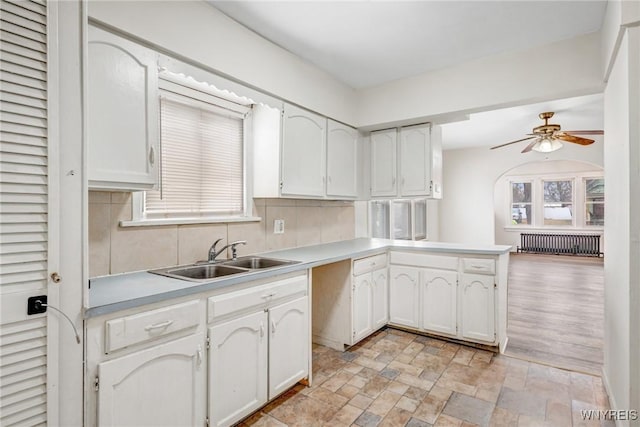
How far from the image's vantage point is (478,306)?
2.97 m

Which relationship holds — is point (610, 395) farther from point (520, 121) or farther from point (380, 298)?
point (520, 121)

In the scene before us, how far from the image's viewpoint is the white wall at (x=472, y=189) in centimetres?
705

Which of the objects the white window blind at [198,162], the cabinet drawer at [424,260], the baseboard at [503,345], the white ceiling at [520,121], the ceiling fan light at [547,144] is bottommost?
the baseboard at [503,345]

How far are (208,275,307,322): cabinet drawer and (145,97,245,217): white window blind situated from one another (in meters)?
0.80

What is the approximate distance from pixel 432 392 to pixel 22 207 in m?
2.42

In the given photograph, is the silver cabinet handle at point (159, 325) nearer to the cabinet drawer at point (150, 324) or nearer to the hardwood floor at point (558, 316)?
the cabinet drawer at point (150, 324)

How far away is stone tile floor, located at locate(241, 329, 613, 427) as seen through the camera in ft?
6.65

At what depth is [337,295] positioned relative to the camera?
9.91ft

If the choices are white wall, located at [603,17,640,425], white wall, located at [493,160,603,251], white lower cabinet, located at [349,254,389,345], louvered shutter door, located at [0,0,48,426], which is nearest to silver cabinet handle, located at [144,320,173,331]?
louvered shutter door, located at [0,0,48,426]

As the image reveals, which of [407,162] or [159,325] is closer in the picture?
[159,325]

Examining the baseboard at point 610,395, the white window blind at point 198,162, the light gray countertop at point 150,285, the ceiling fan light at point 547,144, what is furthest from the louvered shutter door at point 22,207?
the ceiling fan light at point 547,144

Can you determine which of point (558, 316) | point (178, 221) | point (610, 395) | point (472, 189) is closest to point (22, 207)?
point (178, 221)

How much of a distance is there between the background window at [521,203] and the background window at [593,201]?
1.23m

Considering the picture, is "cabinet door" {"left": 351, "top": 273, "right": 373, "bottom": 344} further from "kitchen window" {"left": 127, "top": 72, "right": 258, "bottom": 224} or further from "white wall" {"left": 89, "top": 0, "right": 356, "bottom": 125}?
"white wall" {"left": 89, "top": 0, "right": 356, "bottom": 125}
